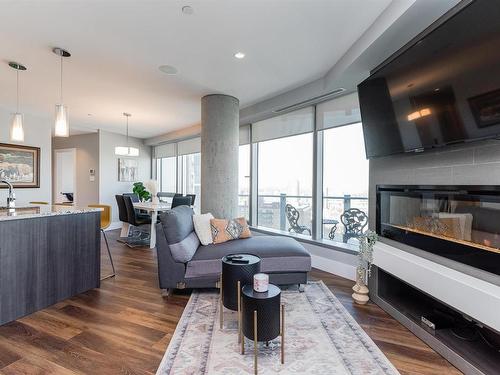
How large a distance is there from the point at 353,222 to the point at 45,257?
366 centimetres

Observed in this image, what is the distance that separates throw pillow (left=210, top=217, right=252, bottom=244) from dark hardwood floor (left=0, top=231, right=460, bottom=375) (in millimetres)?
747

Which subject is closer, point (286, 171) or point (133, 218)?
point (286, 171)

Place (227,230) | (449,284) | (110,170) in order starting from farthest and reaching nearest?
(110,170)
(227,230)
(449,284)

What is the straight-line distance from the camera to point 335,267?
139 inches

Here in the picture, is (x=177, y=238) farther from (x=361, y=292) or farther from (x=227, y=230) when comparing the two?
(x=361, y=292)

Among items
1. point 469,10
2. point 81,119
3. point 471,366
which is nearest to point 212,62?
point 469,10

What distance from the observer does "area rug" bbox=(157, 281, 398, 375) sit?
1691 mm

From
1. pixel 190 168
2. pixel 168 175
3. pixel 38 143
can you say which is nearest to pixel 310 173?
pixel 190 168

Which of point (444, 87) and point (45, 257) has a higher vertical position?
point (444, 87)

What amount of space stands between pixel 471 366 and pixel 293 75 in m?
3.20

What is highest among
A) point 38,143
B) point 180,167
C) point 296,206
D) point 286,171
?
point 38,143

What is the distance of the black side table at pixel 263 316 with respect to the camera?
5.64 feet

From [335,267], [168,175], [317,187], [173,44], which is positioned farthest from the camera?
[168,175]

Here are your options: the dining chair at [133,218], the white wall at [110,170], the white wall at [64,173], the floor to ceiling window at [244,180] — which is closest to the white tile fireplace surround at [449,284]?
the floor to ceiling window at [244,180]
